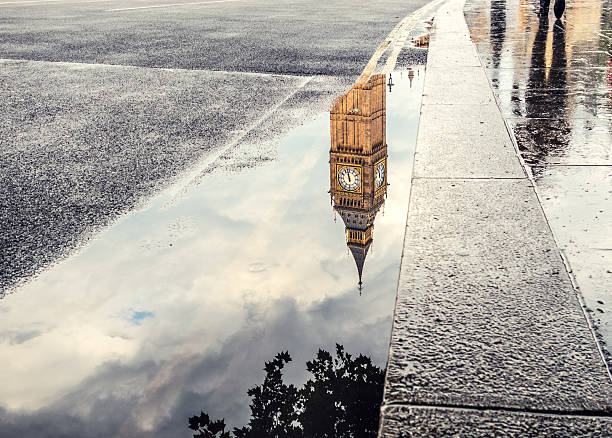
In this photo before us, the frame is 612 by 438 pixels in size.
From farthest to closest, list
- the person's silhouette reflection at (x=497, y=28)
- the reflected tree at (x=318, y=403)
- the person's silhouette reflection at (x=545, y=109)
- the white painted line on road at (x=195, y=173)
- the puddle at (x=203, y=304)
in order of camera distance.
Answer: the person's silhouette reflection at (x=497, y=28), the person's silhouette reflection at (x=545, y=109), the white painted line on road at (x=195, y=173), the puddle at (x=203, y=304), the reflected tree at (x=318, y=403)

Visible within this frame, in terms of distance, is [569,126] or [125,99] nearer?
[569,126]

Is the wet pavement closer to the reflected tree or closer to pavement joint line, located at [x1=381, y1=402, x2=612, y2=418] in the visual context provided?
pavement joint line, located at [x1=381, y1=402, x2=612, y2=418]

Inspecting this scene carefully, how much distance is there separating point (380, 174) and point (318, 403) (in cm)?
256

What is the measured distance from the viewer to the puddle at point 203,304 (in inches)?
101

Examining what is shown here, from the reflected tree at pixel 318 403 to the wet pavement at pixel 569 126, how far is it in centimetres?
101

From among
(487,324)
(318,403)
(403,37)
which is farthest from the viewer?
(403,37)

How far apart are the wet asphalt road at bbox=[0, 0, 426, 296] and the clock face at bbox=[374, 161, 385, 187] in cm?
159

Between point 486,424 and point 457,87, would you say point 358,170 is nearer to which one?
point 486,424

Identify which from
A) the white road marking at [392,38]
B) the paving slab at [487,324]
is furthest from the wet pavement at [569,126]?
the white road marking at [392,38]

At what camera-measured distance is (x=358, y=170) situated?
4441 mm

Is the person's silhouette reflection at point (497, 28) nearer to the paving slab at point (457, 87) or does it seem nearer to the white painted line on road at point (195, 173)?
the paving slab at point (457, 87)

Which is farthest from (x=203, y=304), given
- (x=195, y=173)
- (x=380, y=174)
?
(x=195, y=173)

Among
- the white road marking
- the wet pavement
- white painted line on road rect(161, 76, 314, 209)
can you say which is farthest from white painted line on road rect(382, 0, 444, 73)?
white painted line on road rect(161, 76, 314, 209)

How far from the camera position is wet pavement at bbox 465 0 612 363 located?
3.50 metres
